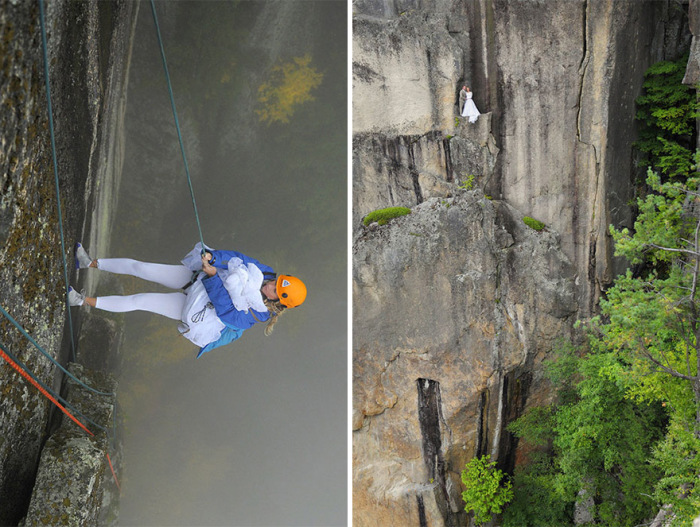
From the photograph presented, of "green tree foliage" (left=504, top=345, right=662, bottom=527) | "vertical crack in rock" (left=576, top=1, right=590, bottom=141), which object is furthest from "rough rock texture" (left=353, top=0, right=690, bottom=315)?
"green tree foliage" (left=504, top=345, right=662, bottom=527)

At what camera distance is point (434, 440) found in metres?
7.56

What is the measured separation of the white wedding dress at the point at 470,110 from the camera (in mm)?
7004

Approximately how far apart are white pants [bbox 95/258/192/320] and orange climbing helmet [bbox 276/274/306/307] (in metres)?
0.91

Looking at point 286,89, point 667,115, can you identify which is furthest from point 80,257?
point 667,115

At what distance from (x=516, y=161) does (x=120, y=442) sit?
5.77 m

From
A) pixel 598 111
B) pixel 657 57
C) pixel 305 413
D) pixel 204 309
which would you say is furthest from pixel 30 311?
pixel 657 57

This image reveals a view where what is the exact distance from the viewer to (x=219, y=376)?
513 cm

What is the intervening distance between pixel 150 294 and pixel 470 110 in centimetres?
467

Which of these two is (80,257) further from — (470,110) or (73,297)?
(470,110)

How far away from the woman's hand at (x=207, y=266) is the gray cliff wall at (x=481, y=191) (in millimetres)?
3090

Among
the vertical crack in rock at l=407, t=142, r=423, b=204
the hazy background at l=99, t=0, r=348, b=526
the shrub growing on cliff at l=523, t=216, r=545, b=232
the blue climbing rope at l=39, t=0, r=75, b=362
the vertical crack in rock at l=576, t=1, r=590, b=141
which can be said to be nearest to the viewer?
the blue climbing rope at l=39, t=0, r=75, b=362

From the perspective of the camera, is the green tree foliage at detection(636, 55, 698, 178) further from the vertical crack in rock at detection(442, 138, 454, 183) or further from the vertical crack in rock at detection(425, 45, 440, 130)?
the vertical crack in rock at detection(425, 45, 440, 130)

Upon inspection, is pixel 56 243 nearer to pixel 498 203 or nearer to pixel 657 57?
pixel 498 203

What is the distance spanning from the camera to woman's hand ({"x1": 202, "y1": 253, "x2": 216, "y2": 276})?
4.09 m
